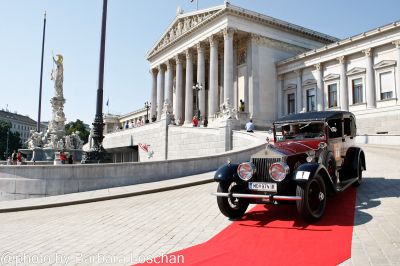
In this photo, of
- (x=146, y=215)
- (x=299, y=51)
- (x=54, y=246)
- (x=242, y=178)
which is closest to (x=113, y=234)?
(x=54, y=246)

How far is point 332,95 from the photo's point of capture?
41.6m

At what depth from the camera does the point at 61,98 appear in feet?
109

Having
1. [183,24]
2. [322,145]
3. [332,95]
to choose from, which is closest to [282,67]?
[332,95]

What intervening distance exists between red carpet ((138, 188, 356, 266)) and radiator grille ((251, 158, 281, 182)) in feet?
3.19

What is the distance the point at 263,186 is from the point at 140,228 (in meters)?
2.92

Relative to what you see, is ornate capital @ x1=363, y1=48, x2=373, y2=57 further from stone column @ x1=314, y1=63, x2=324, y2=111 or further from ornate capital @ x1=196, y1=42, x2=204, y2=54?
ornate capital @ x1=196, y1=42, x2=204, y2=54

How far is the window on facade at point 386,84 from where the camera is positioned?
35.0 m

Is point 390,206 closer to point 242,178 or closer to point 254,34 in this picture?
point 242,178

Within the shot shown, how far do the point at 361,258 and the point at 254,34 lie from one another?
43046 mm

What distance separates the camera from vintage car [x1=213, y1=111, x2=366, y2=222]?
663 cm

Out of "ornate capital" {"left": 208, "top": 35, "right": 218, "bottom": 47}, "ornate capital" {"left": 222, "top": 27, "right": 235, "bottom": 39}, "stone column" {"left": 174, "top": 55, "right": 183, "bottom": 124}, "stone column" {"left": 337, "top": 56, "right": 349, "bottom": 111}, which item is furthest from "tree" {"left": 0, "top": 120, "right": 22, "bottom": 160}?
"stone column" {"left": 337, "top": 56, "right": 349, "bottom": 111}

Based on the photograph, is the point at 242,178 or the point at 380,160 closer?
the point at 242,178

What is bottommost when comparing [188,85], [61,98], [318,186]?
[318,186]

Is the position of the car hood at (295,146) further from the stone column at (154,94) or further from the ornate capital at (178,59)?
the stone column at (154,94)
